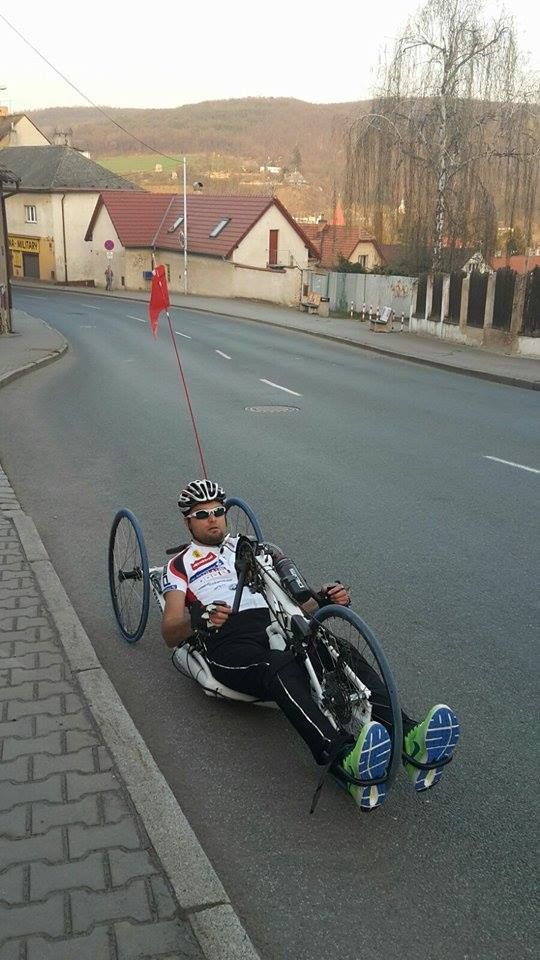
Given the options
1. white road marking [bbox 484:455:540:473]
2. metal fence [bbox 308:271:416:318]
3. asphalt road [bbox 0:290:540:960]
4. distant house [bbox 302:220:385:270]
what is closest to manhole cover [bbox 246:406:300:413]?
asphalt road [bbox 0:290:540:960]

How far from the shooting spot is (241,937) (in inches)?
116

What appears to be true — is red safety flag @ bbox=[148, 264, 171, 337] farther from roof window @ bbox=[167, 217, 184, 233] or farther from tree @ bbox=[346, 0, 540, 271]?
roof window @ bbox=[167, 217, 184, 233]

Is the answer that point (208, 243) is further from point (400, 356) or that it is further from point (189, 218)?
point (400, 356)

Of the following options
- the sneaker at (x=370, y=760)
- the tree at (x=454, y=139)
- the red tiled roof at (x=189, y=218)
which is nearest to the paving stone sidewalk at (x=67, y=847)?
the sneaker at (x=370, y=760)

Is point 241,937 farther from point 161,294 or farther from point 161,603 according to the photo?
point 161,294

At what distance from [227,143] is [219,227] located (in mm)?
67297

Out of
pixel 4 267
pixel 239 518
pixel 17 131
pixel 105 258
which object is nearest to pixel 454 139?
pixel 4 267

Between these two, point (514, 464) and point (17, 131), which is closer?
point (514, 464)

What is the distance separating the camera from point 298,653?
411cm

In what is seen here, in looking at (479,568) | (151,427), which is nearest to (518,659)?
(479,568)

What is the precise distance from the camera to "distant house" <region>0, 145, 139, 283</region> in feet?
201

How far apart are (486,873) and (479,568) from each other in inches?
141

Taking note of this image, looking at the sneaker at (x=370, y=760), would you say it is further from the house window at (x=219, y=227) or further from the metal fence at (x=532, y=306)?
the house window at (x=219, y=227)

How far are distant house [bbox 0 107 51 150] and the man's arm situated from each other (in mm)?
75038
